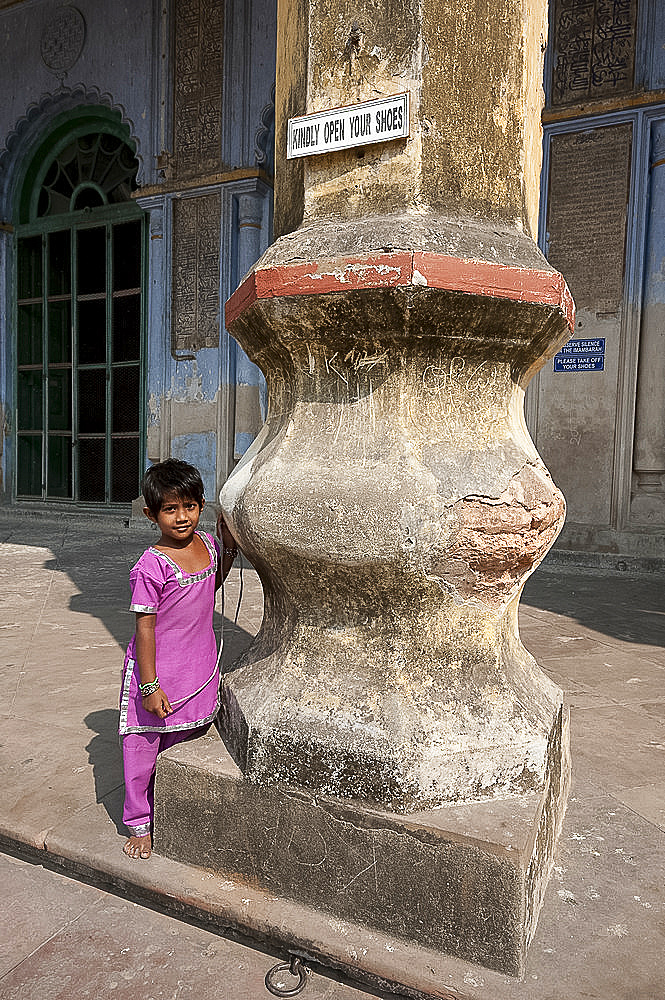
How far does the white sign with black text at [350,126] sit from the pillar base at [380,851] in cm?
121

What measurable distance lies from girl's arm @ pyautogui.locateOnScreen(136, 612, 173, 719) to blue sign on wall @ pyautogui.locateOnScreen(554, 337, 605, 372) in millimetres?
5392

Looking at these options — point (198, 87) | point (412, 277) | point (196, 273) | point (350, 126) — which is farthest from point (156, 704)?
point (198, 87)

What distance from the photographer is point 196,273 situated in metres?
7.84

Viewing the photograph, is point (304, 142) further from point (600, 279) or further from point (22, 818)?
point (600, 279)

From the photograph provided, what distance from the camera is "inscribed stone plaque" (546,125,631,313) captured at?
597 centimetres

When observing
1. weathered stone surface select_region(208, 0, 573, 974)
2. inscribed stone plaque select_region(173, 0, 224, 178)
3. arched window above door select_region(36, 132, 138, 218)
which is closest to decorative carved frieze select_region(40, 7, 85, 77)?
arched window above door select_region(36, 132, 138, 218)

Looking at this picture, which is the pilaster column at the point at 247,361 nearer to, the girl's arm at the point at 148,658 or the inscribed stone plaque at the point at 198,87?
the inscribed stone plaque at the point at 198,87

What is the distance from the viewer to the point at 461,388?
1370 mm

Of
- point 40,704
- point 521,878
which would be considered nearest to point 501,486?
point 521,878

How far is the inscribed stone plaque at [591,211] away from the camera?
5.97 m

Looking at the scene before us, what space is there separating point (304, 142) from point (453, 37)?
1.09ft

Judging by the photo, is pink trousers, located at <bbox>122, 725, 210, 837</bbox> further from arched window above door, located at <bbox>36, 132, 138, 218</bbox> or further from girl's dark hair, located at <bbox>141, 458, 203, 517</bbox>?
arched window above door, located at <bbox>36, 132, 138, 218</bbox>

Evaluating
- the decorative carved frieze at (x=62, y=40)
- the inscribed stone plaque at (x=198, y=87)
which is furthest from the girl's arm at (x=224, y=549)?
the decorative carved frieze at (x=62, y=40)

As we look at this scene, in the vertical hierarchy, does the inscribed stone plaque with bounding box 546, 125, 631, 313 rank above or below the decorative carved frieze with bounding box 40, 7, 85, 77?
below
